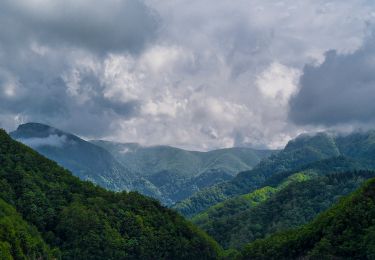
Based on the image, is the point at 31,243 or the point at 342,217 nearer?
the point at 31,243

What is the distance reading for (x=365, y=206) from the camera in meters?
198

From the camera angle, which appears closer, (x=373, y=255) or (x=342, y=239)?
(x=373, y=255)

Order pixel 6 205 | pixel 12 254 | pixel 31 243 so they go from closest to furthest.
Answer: pixel 12 254 → pixel 31 243 → pixel 6 205

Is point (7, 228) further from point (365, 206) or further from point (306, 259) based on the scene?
point (365, 206)

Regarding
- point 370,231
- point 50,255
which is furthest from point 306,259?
point 50,255

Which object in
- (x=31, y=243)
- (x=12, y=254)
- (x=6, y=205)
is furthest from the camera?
(x=6, y=205)

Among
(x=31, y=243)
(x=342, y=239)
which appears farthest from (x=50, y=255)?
(x=342, y=239)

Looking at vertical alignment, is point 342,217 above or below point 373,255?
above

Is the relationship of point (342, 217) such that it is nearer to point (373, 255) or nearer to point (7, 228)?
point (373, 255)

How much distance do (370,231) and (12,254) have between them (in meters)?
124

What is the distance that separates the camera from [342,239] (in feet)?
627

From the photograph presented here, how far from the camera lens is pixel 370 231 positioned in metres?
184

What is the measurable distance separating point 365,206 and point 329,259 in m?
27.0

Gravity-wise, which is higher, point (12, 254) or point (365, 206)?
point (365, 206)
